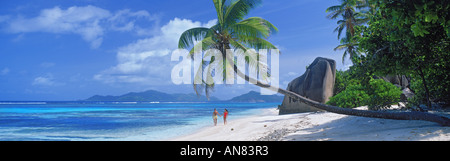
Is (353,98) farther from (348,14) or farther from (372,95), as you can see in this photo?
(348,14)

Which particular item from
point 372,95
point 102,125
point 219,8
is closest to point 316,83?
point 372,95

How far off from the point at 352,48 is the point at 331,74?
13650mm

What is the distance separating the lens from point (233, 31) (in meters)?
12.5

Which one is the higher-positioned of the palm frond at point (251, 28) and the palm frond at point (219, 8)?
the palm frond at point (219, 8)

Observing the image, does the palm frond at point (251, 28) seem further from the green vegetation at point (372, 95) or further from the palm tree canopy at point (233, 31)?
the green vegetation at point (372, 95)

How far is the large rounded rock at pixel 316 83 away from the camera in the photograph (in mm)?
19500

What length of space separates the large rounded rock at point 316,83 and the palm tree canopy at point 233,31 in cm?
831

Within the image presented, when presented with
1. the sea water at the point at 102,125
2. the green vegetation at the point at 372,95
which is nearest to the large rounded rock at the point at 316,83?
the green vegetation at the point at 372,95

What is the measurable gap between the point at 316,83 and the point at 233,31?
1003cm

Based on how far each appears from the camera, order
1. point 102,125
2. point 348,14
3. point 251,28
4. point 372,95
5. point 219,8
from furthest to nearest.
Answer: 1. point 348,14
2. point 102,125
3. point 219,8
4. point 251,28
5. point 372,95

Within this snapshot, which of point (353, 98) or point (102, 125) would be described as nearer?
point (353, 98)

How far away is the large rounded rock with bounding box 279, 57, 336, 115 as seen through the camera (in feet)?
64.0

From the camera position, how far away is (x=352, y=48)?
1233 inches
